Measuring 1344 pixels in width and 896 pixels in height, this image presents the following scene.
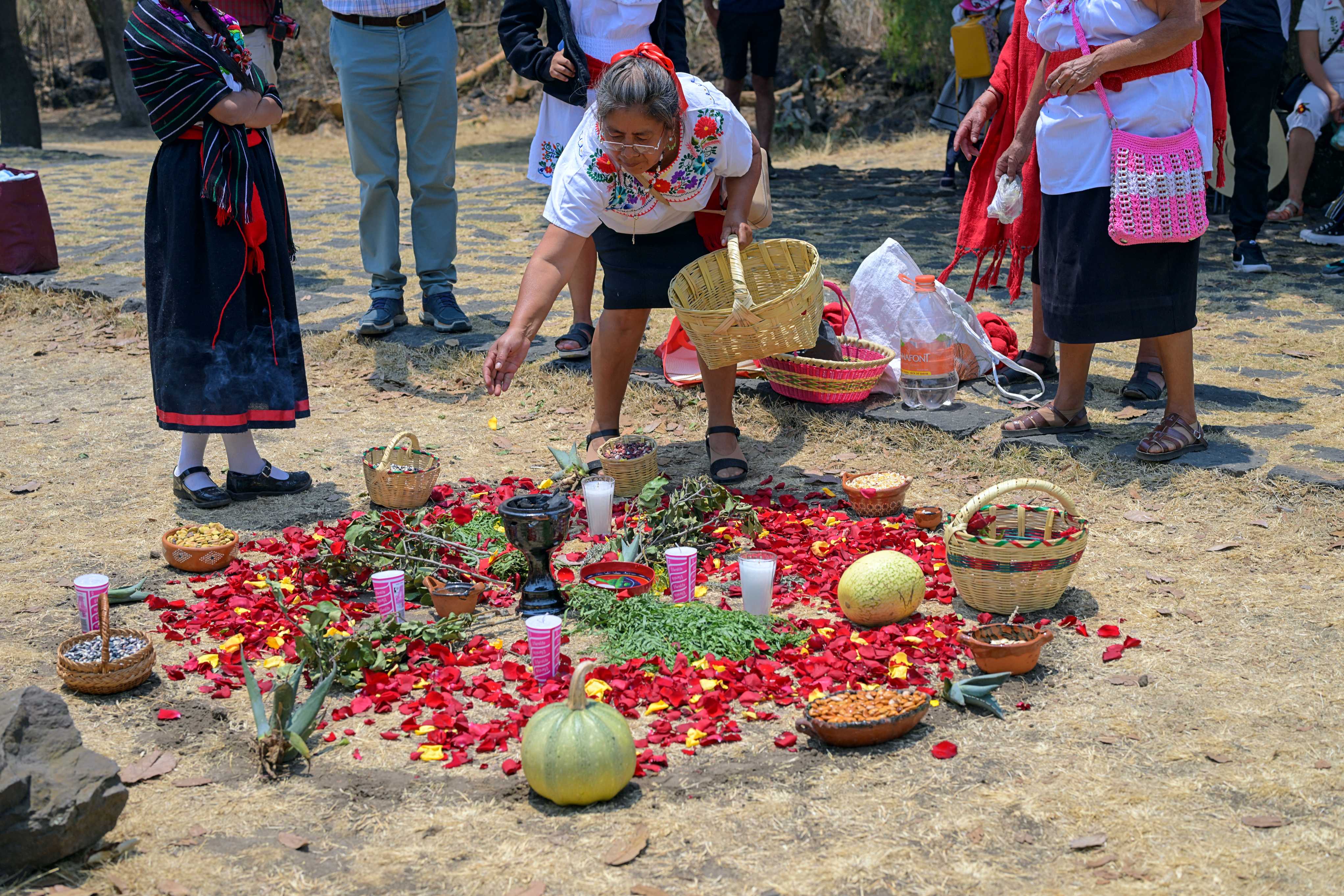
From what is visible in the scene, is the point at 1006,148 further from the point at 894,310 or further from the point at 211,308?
the point at 211,308

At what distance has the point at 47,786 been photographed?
238cm

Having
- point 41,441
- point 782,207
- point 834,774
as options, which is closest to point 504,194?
point 782,207

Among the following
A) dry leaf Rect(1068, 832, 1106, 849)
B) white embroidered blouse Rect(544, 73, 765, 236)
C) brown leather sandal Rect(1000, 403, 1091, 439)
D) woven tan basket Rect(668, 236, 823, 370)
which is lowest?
dry leaf Rect(1068, 832, 1106, 849)

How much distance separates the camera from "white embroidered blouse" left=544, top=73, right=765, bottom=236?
4.07 m

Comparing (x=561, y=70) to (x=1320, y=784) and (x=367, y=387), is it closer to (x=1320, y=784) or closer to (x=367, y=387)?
(x=367, y=387)

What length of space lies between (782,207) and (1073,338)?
20.2ft

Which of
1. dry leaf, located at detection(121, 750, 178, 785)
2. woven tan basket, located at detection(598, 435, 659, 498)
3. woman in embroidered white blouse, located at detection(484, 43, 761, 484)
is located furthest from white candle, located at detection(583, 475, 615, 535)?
dry leaf, located at detection(121, 750, 178, 785)

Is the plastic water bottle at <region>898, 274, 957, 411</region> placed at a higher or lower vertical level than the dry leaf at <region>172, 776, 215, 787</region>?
higher

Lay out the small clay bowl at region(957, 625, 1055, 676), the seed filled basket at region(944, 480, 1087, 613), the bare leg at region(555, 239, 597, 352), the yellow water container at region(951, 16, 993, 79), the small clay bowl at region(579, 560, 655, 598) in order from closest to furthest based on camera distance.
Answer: the small clay bowl at region(957, 625, 1055, 676), the seed filled basket at region(944, 480, 1087, 613), the small clay bowl at region(579, 560, 655, 598), the bare leg at region(555, 239, 597, 352), the yellow water container at region(951, 16, 993, 79)

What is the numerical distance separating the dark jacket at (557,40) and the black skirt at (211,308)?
1.50 meters

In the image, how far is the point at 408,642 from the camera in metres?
3.34

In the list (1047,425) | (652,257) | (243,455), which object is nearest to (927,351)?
(1047,425)

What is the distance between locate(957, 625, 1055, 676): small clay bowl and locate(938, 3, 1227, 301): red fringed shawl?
190 centimetres

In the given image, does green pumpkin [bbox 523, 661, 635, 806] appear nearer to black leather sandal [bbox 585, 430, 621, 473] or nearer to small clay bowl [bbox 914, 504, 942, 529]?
small clay bowl [bbox 914, 504, 942, 529]
